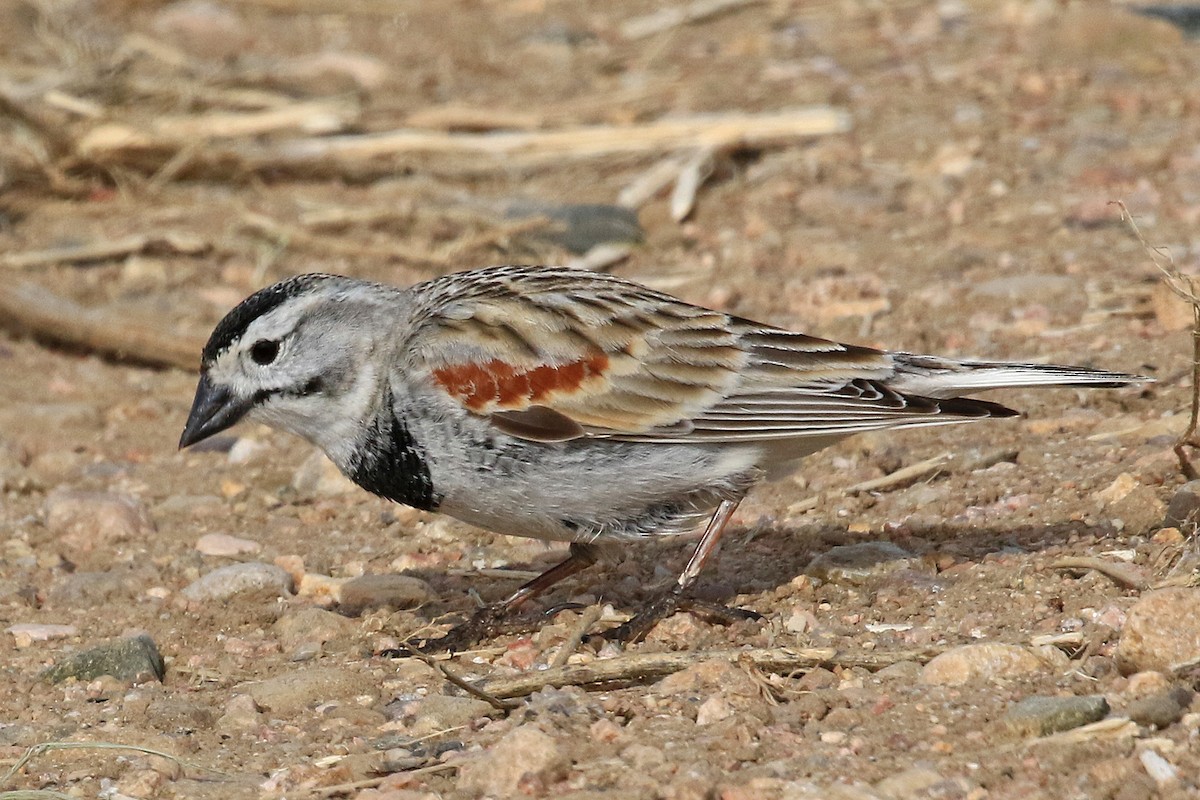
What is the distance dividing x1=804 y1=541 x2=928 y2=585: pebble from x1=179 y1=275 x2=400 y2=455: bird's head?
165 centimetres

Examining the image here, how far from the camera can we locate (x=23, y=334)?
896cm

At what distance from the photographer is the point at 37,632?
580cm

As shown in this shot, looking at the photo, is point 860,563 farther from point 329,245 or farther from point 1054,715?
point 329,245

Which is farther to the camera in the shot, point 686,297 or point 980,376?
point 686,297

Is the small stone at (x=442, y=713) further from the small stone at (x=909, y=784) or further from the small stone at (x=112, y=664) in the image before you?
the small stone at (x=909, y=784)

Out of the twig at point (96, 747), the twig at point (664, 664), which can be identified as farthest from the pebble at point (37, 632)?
the twig at point (664, 664)

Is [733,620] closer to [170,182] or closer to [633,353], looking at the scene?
[633,353]

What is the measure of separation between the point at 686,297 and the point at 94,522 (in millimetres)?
3274

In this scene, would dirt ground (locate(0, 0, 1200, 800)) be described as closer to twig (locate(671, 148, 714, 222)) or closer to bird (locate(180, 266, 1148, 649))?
twig (locate(671, 148, 714, 222))

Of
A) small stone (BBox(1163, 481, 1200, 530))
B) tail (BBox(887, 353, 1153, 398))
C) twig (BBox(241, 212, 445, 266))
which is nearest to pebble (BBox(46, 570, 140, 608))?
tail (BBox(887, 353, 1153, 398))

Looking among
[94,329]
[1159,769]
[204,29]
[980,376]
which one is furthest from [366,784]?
[204,29]

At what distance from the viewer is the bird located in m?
5.39

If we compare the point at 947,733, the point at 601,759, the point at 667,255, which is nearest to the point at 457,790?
the point at 601,759

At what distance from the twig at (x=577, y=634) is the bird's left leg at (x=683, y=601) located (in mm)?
75
